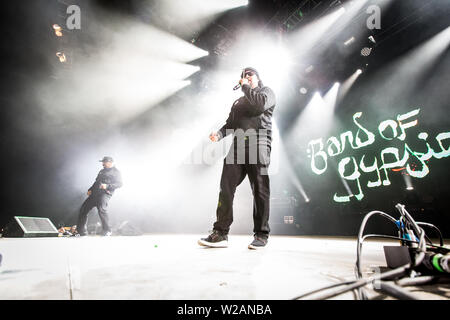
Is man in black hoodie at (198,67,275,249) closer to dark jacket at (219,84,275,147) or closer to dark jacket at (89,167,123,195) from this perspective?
dark jacket at (219,84,275,147)

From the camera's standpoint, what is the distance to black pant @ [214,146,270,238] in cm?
203

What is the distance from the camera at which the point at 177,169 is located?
8.02m

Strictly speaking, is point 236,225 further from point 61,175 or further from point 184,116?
point 61,175

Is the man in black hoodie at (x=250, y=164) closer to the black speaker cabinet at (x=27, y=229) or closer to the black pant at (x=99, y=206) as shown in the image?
the black pant at (x=99, y=206)

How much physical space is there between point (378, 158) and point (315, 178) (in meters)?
1.78

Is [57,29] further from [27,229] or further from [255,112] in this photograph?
[255,112]

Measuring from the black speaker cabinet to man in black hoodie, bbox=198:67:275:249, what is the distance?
422 centimetres

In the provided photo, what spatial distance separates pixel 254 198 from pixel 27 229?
4737 millimetres

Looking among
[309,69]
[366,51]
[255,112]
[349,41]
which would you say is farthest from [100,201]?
[366,51]

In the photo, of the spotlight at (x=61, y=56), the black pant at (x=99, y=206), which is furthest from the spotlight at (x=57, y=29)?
the black pant at (x=99, y=206)

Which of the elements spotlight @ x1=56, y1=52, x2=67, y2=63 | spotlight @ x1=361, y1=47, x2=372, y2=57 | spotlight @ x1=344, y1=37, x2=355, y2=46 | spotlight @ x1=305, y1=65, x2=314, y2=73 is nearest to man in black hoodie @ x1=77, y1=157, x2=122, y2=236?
spotlight @ x1=56, y1=52, x2=67, y2=63

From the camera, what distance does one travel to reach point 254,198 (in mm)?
2094

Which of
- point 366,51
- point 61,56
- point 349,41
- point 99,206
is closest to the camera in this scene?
point 99,206
